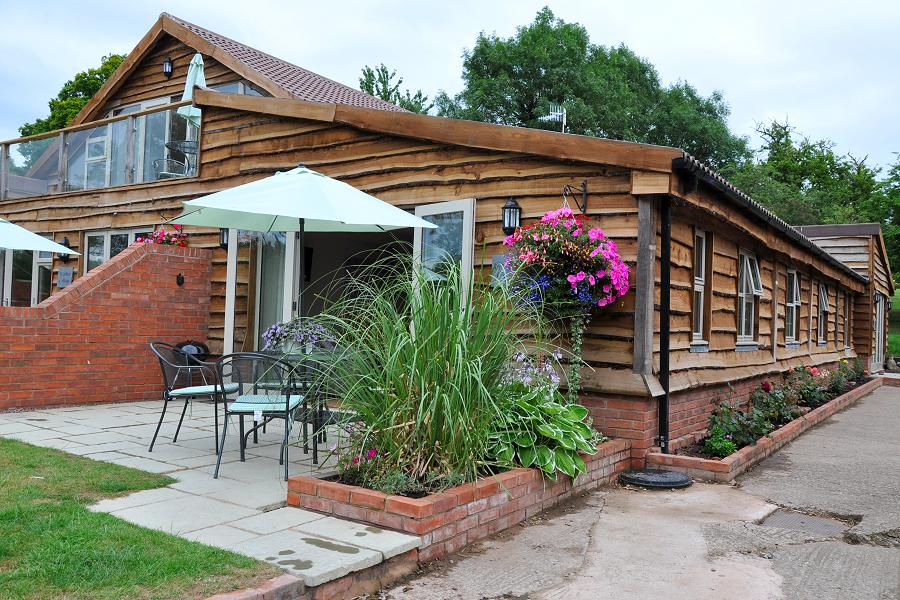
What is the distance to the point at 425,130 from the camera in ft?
23.9

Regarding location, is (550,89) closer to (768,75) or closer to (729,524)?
(768,75)

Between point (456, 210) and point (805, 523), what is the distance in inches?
158

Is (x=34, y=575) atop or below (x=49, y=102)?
below

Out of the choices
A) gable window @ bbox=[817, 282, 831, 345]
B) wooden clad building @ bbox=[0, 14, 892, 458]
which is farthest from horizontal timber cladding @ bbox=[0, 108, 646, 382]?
gable window @ bbox=[817, 282, 831, 345]

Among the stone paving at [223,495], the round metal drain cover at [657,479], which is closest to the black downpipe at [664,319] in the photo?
the round metal drain cover at [657,479]

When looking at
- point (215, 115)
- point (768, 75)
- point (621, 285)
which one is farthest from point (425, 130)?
point (768, 75)

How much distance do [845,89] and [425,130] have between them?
161 ft

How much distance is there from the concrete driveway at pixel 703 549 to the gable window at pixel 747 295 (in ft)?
10.0

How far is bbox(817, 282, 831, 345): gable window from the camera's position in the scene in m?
14.8

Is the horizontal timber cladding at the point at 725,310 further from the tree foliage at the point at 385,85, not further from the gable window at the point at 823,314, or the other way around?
the tree foliage at the point at 385,85

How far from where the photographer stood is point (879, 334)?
71.8 ft

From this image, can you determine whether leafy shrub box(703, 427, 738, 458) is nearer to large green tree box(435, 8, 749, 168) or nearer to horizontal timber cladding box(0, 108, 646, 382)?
horizontal timber cladding box(0, 108, 646, 382)

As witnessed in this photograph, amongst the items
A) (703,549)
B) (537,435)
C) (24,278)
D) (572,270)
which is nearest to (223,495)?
(537,435)

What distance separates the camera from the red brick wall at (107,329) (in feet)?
24.1
